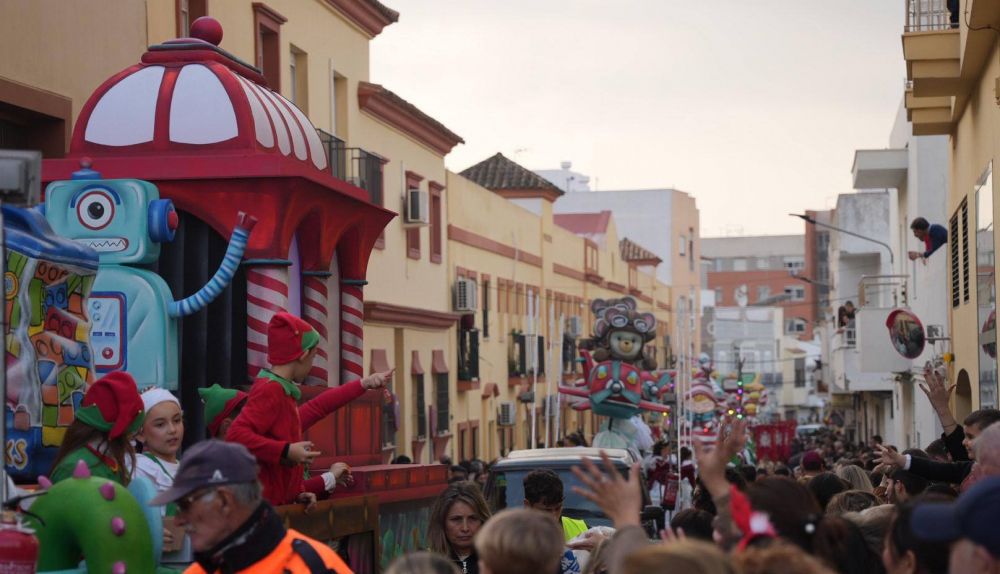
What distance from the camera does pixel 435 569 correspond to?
521cm

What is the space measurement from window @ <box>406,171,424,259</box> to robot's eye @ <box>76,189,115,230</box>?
2325cm

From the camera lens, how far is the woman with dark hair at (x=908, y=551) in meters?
5.22

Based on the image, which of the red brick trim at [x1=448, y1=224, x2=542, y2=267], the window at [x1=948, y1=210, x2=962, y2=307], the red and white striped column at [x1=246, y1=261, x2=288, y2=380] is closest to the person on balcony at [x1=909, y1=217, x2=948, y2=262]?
the window at [x1=948, y1=210, x2=962, y2=307]

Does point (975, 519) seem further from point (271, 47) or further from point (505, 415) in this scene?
point (505, 415)

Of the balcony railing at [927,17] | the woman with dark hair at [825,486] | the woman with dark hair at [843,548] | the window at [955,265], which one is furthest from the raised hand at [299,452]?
the window at [955,265]

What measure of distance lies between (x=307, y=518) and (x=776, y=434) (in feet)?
133

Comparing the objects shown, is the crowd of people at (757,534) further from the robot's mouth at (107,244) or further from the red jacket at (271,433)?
the robot's mouth at (107,244)

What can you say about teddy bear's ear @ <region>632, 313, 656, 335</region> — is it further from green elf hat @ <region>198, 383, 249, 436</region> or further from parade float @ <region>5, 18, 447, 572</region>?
green elf hat @ <region>198, 383, 249, 436</region>

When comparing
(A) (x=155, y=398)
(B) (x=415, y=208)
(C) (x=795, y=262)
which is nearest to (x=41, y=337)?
(A) (x=155, y=398)

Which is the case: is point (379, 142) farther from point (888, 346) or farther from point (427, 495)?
point (427, 495)

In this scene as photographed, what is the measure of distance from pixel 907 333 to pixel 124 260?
18836 mm

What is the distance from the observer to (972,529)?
4633mm

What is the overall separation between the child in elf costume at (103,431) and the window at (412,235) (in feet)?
86.2

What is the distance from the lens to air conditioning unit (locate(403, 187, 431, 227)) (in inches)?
1302
